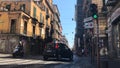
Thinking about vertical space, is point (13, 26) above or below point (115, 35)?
above

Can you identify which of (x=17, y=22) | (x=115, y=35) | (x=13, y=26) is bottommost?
(x=115, y=35)

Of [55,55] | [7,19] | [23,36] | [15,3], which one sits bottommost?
[55,55]

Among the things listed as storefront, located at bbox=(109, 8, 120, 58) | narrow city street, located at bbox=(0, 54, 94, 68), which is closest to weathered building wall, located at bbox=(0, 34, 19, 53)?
narrow city street, located at bbox=(0, 54, 94, 68)

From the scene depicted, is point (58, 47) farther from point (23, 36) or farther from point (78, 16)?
point (78, 16)

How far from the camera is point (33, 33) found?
5594 centimetres

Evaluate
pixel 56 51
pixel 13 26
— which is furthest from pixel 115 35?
pixel 13 26

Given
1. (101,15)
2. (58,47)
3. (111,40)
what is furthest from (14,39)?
(111,40)

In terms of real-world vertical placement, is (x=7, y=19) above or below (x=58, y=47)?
above

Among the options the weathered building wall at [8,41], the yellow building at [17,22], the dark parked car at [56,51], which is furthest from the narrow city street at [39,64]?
the yellow building at [17,22]

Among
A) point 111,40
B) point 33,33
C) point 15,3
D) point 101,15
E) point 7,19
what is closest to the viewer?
point 111,40

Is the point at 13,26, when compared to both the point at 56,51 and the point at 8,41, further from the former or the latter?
the point at 56,51

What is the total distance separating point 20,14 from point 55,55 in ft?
73.1

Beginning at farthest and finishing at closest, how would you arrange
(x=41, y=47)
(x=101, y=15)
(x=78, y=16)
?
(x=78, y=16), (x=41, y=47), (x=101, y=15)

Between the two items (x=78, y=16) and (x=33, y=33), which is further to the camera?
(x=78, y=16)
